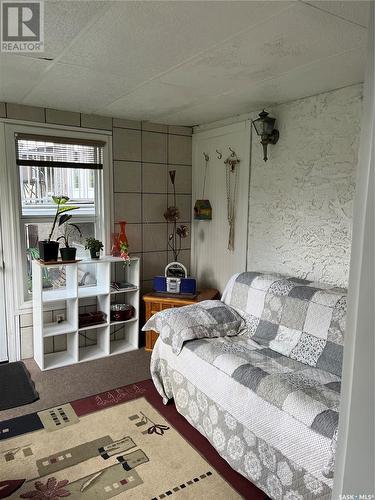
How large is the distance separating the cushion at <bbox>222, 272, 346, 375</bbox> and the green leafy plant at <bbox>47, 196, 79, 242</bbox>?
1596 mm

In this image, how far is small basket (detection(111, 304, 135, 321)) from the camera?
11.6 feet

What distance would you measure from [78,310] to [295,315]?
1.96m

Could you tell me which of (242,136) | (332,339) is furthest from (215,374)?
(242,136)

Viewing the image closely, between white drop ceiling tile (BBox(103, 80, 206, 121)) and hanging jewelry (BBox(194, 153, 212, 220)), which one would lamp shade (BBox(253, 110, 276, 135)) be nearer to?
white drop ceiling tile (BBox(103, 80, 206, 121))

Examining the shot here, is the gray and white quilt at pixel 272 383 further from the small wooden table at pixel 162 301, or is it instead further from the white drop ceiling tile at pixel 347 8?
the white drop ceiling tile at pixel 347 8

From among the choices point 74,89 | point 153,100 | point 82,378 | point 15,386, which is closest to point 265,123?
point 153,100

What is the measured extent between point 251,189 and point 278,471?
2.26 metres

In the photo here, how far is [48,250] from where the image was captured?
314 centimetres

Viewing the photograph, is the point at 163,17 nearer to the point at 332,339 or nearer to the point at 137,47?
the point at 137,47

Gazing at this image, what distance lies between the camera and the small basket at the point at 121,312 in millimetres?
3549

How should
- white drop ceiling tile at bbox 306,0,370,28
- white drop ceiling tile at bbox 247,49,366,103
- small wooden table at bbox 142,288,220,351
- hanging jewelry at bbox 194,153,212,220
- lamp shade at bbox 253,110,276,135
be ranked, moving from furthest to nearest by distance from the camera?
hanging jewelry at bbox 194,153,212,220
small wooden table at bbox 142,288,220,351
lamp shade at bbox 253,110,276,135
white drop ceiling tile at bbox 247,49,366,103
white drop ceiling tile at bbox 306,0,370,28

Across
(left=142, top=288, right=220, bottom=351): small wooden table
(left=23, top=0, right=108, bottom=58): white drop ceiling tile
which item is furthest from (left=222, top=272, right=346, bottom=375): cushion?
(left=23, top=0, right=108, bottom=58): white drop ceiling tile

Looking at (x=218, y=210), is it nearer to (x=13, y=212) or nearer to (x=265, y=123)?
(x=265, y=123)

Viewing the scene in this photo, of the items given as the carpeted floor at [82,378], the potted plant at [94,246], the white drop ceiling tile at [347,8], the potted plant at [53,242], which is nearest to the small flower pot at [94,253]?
the potted plant at [94,246]
